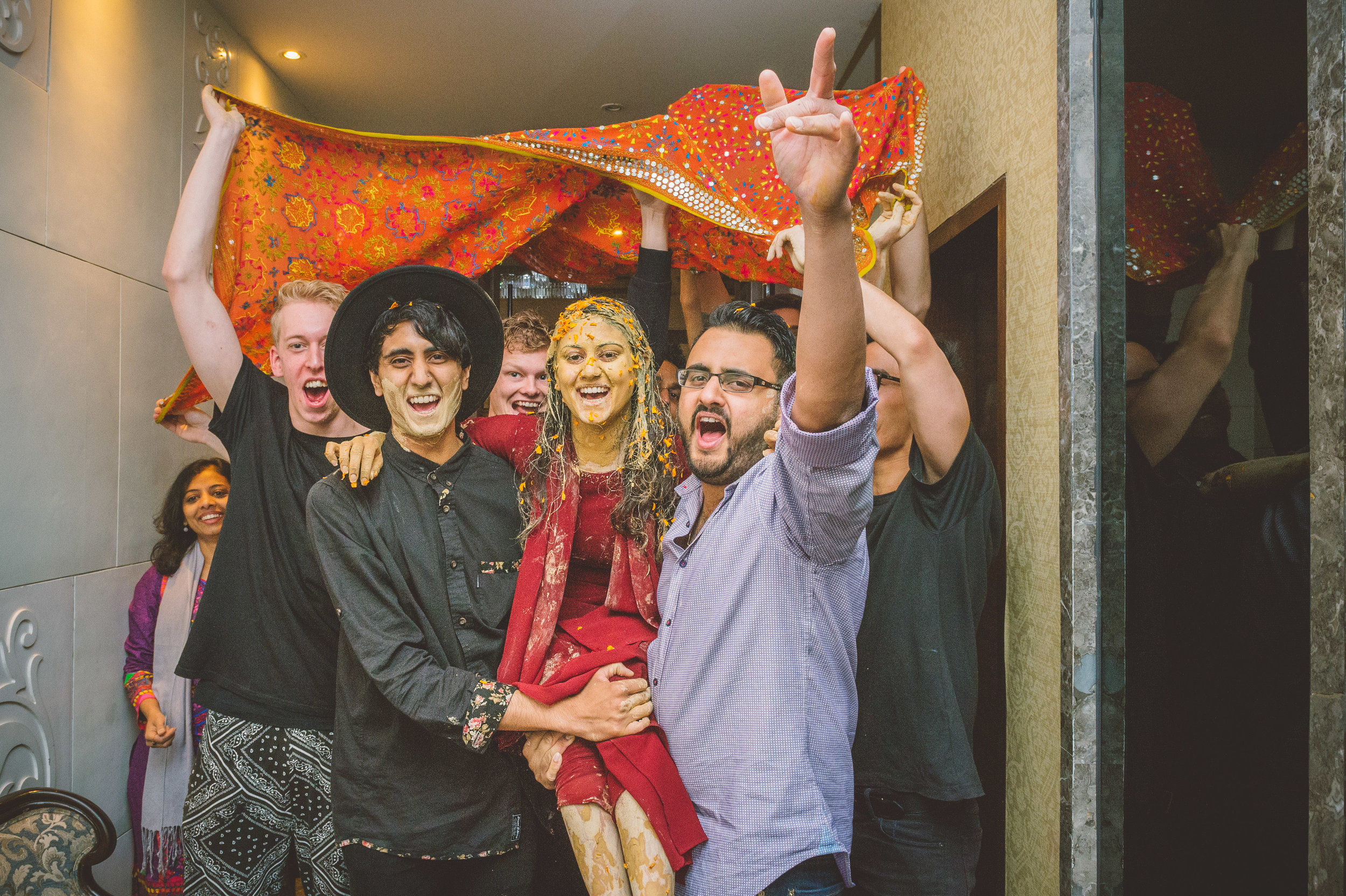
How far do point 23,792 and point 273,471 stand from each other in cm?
104

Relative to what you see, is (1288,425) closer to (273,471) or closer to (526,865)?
(526,865)

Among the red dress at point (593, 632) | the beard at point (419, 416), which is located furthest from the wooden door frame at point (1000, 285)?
the beard at point (419, 416)

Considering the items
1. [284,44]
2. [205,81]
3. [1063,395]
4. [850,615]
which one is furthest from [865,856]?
[284,44]

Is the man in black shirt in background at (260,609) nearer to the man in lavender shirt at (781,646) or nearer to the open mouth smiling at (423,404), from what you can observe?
the open mouth smiling at (423,404)

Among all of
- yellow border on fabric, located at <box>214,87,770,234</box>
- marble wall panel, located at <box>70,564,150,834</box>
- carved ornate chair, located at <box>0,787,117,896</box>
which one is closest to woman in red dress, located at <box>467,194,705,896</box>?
yellow border on fabric, located at <box>214,87,770,234</box>

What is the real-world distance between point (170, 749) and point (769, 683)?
2691 mm

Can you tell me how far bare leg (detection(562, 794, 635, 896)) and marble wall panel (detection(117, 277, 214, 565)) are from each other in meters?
2.55

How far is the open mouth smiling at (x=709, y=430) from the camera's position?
1738mm

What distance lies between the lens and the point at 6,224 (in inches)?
98.3

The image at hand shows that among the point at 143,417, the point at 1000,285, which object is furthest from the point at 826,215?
the point at 143,417

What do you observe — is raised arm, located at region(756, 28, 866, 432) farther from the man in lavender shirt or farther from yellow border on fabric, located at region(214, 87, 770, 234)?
yellow border on fabric, located at region(214, 87, 770, 234)

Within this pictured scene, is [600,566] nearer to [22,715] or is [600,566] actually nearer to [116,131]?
[22,715]

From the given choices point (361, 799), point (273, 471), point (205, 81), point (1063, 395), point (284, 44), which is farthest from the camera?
point (284, 44)

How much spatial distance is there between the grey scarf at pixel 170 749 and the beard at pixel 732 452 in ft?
7.43
